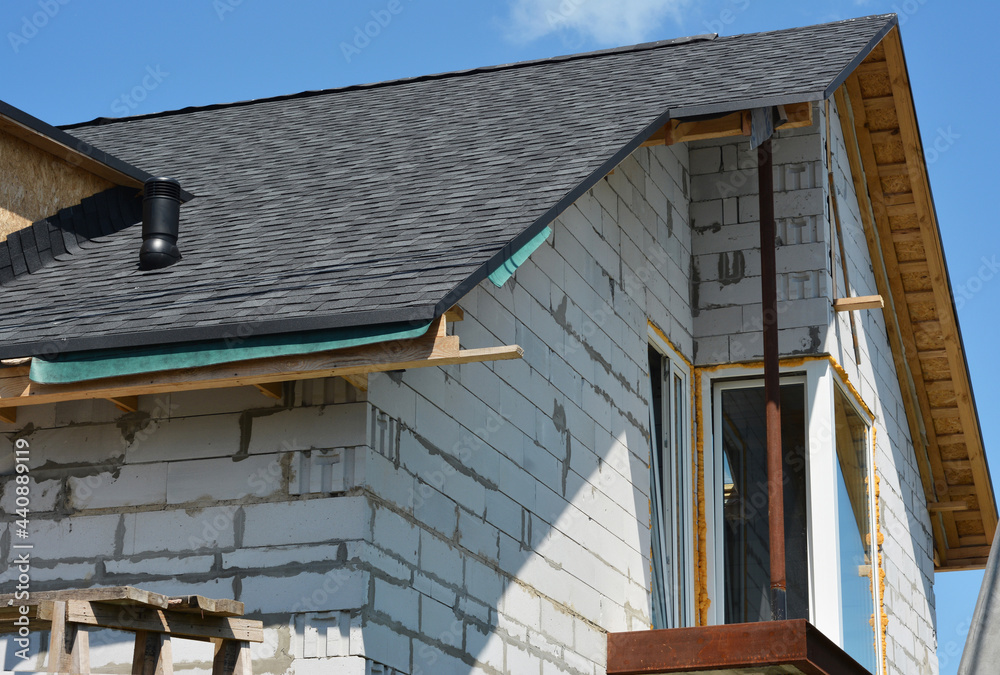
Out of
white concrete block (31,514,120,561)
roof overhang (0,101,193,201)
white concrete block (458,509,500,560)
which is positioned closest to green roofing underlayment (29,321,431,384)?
white concrete block (31,514,120,561)

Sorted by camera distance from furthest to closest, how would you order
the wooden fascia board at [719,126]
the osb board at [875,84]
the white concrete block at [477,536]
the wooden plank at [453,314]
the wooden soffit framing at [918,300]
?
the wooden soffit framing at [918,300]
the osb board at [875,84]
the wooden fascia board at [719,126]
the white concrete block at [477,536]
the wooden plank at [453,314]

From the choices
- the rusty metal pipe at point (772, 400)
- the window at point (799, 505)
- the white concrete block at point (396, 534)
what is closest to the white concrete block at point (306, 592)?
the white concrete block at point (396, 534)

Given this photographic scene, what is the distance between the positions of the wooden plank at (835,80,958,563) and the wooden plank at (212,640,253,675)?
736 cm

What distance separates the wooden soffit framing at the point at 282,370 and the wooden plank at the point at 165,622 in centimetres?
99

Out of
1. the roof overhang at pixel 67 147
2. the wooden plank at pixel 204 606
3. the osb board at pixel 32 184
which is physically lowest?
the wooden plank at pixel 204 606

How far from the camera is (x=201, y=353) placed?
17.3ft

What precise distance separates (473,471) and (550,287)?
1586 millimetres

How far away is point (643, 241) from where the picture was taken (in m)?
9.40

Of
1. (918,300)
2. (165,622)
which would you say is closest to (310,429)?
(165,622)

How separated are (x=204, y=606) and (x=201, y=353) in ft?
3.66

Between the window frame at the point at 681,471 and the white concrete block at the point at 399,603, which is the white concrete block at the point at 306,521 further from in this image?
the window frame at the point at 681,471

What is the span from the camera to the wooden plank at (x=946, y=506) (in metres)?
13.1

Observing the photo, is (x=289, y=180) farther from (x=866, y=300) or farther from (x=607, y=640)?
(x=866, y=300)

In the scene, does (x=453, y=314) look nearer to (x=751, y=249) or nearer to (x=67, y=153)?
(x=67, y=153)
